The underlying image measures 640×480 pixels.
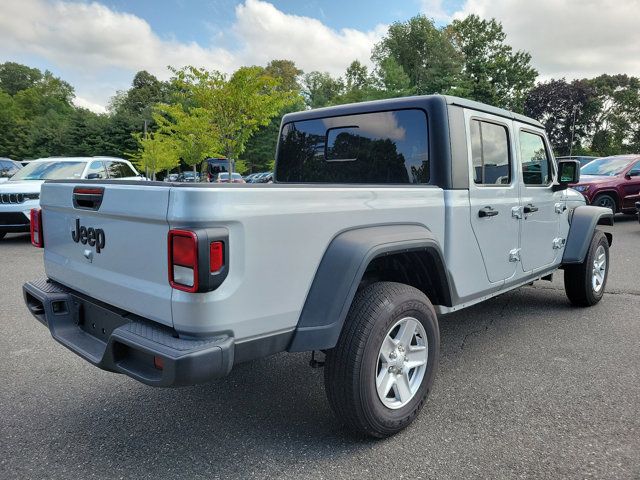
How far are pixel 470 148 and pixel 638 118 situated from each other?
197 feet

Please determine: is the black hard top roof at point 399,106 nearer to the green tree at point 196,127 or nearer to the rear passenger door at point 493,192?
the rear passenger door at point 493,192

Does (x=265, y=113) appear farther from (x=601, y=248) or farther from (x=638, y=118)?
(x=638, y=118)

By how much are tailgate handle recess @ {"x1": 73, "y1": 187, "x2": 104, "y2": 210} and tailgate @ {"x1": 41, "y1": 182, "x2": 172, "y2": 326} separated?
16mm

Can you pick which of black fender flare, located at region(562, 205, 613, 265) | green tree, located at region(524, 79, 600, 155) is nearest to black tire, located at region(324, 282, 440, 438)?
black fender flare, located at region(562, 205, 613, 265)

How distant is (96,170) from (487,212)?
9.19m

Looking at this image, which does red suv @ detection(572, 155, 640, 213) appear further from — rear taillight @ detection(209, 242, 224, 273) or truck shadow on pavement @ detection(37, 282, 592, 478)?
rear taillight @ detection(209, 242, 224, 273)

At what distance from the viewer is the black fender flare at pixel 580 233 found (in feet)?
15.1

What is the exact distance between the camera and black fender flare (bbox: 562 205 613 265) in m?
4.61

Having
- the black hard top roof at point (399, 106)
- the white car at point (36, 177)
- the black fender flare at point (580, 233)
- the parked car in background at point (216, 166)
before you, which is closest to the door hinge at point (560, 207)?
the black fender flare at point (580, 233)

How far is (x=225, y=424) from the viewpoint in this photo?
2748mm

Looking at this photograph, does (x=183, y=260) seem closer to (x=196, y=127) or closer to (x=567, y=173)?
(x=567, y=173)

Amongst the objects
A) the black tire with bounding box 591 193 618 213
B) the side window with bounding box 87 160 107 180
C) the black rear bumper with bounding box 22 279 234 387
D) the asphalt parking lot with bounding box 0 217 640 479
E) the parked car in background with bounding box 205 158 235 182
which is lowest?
the asphalt parking lot with bounding box 0 217 640 479

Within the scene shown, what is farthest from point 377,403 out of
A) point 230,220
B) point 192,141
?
point 192,141

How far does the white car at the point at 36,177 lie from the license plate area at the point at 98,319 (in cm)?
670
